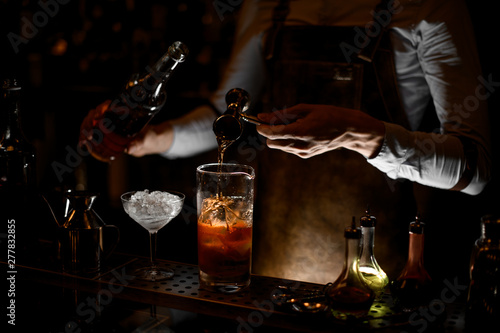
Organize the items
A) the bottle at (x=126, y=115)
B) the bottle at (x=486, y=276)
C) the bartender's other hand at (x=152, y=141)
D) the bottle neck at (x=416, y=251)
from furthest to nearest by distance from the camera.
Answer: the bartender's other hand at (x=152, y=141), the bottle at (x=126, y=115), the bottle neck at (x=416, y=251), the bottle at (x=486, y=276)

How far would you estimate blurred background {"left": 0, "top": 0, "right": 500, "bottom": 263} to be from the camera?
11.0 ft

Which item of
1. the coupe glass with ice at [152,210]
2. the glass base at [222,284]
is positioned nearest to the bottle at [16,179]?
the coupe glass with ice at [152,210]

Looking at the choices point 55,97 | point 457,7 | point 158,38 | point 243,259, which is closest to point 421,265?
point 243,259

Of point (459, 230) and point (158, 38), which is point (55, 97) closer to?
point (158, 38)

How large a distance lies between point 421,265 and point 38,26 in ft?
11.1

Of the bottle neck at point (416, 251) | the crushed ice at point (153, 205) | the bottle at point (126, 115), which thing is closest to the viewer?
the bottle neck at point (416, 251)

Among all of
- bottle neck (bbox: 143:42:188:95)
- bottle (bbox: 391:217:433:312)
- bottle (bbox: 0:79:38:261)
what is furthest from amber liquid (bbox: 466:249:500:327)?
bottle (bbox: 0:79:38:261)

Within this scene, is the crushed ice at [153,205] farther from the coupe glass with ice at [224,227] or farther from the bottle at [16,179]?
the bottle at [16,179]

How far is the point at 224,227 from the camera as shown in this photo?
4.09 feet

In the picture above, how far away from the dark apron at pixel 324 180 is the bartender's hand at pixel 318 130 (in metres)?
0.45

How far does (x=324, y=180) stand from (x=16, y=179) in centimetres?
120

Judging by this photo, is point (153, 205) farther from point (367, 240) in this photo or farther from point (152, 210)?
point (367, 240)

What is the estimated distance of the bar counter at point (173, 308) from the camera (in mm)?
1150

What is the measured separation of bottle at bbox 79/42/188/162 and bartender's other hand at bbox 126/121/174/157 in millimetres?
181
